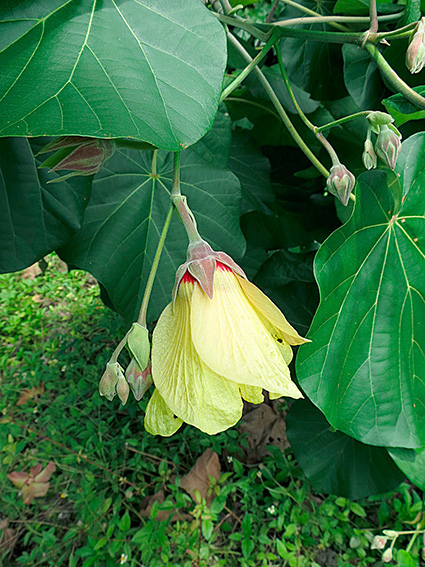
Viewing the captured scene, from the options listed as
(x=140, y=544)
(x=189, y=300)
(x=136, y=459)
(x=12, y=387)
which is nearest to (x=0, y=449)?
(x=12, y=387)

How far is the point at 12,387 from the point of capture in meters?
1.74

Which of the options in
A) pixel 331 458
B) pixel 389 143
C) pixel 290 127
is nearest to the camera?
pixel 389 143

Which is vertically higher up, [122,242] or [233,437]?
[122,242]

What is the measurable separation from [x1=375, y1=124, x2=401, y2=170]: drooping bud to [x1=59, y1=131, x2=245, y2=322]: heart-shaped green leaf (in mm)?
360

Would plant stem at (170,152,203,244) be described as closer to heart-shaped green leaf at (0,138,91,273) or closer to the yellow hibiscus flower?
the yellow hibiscus flower

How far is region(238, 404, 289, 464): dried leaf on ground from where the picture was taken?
5.11ft

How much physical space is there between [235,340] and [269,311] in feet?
0.19

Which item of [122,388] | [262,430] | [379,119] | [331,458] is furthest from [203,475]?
[379,119]

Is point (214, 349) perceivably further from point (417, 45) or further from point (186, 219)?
point (417, 45)

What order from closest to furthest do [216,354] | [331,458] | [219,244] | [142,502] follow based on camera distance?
1. [216,354]
2. [219,244]
3. [331,458]
4. [142,502]

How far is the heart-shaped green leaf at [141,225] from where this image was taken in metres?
0.86

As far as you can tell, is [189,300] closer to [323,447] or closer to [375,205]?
[375,205]

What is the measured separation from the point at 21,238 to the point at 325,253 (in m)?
0.49

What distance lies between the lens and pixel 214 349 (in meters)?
0.44
